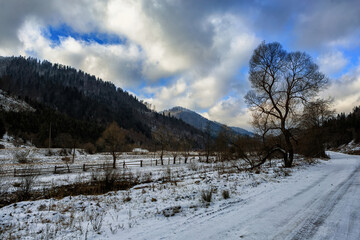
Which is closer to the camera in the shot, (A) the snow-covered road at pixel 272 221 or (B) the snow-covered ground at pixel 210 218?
(A) the snow-covered road at pixel 272 221

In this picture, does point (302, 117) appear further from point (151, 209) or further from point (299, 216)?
point (151, 209)

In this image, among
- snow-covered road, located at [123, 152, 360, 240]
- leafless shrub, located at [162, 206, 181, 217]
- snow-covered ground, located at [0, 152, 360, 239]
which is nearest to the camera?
snow-covered road, located at [123, 152, 360, 240]

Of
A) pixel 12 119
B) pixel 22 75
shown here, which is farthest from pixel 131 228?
pixel 22 75

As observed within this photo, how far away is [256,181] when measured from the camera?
9.94m

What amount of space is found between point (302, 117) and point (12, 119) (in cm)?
9135

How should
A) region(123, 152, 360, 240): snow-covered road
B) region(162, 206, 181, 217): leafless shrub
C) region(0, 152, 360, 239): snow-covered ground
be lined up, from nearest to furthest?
region(123, 152, 360, 240): snow-covered road < region(0, 152, 360, 239): snow-covered ground < region(162, 206, 181, 217): leafless shrub

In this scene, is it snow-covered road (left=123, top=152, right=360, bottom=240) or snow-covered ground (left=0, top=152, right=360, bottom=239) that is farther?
snow-covered ground (left=0, top=152, right=360, bottom=239)

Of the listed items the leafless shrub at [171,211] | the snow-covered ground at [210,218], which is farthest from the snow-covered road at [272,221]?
the leafless shrub at [171,211]

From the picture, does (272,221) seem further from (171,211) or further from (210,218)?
(171,211)

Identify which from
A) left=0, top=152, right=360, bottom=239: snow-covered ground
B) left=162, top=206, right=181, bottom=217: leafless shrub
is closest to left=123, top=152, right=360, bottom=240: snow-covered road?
left=0, top=152, right=360, bottom=239: snow-covered ground

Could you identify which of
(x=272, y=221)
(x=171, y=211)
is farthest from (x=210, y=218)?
(x=272, y=221)

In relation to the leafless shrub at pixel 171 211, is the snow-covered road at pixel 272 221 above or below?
above

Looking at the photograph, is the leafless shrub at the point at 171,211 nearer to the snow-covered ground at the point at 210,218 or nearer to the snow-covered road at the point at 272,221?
the snow-covered ground at the point at 210,218

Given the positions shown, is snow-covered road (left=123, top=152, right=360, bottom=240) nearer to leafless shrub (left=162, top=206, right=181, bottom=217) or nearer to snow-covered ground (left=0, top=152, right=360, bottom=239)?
snow-covered ground (left=0, top=152, right=360, bottom=239)
